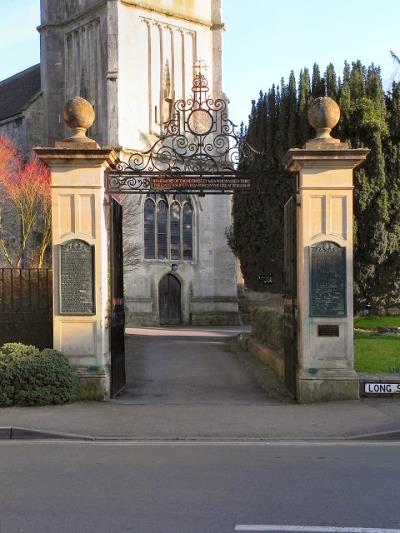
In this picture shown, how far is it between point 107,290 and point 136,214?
75.8 ft

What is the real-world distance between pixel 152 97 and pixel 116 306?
29332 mm

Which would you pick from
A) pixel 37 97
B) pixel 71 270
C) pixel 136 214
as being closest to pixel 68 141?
pixel 71 270

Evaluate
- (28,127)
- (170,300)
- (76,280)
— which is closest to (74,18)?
(28,127)

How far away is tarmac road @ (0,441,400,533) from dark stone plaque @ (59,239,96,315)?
3343 mm

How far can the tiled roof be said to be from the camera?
140 ft

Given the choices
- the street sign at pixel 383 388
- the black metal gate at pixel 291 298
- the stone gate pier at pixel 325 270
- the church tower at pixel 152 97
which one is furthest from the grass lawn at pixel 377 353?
the church tower at pixel 152 97

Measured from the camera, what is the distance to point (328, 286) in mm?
12008

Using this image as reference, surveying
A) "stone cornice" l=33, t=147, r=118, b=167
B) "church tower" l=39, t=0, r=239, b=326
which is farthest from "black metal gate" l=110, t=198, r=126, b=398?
"church tower" l=39, t=0, r=239, b=326

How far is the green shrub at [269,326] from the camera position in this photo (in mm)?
16594

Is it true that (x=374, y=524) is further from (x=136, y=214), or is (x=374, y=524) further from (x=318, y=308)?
(x=136, y=214)

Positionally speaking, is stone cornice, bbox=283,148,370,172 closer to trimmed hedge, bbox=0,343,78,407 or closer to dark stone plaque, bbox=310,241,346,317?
dark stone plaque, bbox=310,241,346,317

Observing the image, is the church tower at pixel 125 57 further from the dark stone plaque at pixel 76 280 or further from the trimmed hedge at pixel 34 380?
the trimmed hedge at pixel 34 380

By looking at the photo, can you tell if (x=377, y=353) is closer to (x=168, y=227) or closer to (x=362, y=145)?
(x=362, y=145)

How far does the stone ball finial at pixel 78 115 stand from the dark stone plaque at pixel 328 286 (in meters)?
4.39
